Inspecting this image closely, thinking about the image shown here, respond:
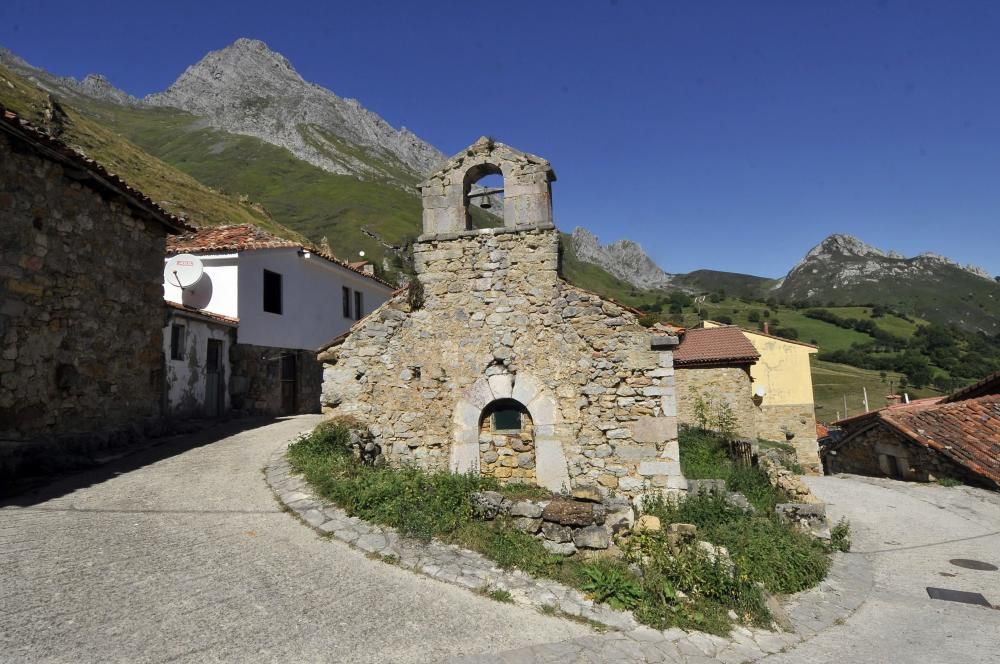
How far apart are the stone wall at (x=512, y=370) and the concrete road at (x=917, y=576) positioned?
3.10m

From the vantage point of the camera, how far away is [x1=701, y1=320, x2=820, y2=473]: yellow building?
72.8 feet

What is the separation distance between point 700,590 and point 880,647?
6.68ft

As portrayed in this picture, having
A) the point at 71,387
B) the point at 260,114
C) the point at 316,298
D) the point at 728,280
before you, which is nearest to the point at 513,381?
the point at 71,387

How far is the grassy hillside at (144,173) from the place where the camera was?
31.9m

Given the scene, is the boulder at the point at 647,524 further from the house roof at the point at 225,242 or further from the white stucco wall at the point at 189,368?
the house roof at the point at 225,242

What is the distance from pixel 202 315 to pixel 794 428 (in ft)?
72.4

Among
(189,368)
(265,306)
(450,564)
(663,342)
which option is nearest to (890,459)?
(663,342)

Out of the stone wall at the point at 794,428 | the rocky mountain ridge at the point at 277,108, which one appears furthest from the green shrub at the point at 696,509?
the rocky mountain ridge at the point at 277,108

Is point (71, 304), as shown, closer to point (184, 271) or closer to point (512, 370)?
point (184, 271)

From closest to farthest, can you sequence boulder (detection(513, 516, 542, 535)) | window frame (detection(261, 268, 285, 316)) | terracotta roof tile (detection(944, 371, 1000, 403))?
boulder (detection(513, 516, 542, 535)) → window frame (detection(261, 268, 285, 316)) → terracotta roof tile (detection(944, 371, 1000, 403))

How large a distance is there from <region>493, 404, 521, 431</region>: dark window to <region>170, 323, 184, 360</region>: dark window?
30.6ft

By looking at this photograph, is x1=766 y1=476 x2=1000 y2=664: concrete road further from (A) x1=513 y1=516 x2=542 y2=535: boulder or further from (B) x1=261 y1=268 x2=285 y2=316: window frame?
(B) x1=261 y1=268 x2=285 y2=316: window frame

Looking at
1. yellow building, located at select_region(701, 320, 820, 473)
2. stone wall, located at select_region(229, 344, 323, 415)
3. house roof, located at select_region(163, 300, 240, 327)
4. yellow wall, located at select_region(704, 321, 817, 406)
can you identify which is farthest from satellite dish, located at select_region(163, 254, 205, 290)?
yellow wall, located at select_region(704, 321, 817, 406)

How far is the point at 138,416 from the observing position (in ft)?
35.8
